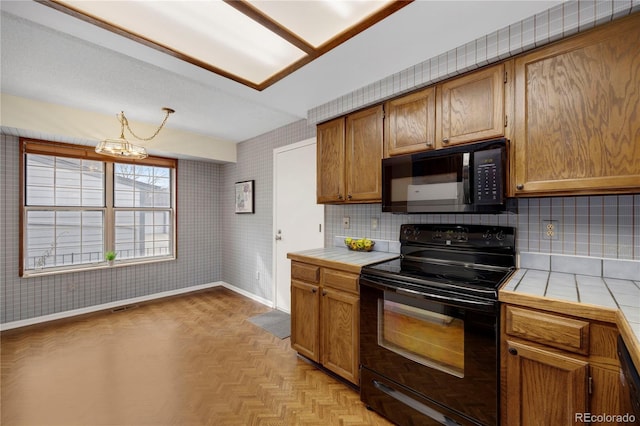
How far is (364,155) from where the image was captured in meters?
2.28

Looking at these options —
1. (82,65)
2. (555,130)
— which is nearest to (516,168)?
(555,130)

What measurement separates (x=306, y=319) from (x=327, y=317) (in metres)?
0.27

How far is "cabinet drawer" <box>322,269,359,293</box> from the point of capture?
193 centimetres

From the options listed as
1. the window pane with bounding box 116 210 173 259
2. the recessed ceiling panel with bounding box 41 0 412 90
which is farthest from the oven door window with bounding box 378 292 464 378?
the window pane with bounding box 116 210 173 259

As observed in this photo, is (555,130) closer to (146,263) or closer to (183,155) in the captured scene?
(183,155)

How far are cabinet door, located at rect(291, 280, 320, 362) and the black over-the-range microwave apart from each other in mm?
948

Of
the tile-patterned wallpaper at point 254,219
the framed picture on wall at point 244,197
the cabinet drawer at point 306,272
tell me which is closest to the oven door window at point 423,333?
the cabinet drawer at point 306,272

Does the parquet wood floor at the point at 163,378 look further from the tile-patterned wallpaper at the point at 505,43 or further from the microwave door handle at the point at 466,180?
the tile-patterned wallpaper at the point at 505,43

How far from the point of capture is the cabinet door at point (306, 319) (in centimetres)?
222

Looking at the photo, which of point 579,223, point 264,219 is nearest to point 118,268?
point 264,219

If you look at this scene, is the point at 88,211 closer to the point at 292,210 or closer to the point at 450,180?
the point at 292,210

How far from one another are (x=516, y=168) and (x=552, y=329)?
86 cm

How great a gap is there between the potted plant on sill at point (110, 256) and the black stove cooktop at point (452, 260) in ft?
11.9

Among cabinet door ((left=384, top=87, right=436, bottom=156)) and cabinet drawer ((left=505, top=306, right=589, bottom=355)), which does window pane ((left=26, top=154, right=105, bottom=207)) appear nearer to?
cabinet door ((left=384, top=87, right=436, bottom=156))
